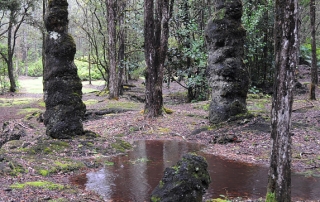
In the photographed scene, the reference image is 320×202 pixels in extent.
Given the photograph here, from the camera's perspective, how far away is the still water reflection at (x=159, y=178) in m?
5.75

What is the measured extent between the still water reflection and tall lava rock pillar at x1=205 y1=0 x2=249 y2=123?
4.01 meters

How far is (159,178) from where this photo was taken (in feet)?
22.3

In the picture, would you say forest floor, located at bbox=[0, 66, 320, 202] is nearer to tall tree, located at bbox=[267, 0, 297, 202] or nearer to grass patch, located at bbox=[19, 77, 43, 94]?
tall tree, located at bbox=[267, 0, 297, 202]

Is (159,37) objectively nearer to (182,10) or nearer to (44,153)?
(182,10)

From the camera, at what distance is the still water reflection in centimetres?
Answer: 575

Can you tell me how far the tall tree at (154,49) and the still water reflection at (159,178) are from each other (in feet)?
18.9

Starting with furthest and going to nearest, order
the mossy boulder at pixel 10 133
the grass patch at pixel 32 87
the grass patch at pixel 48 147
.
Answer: the grass patch at pixel 32 87, the mossy boulder at pixel 10 133, the grass patch at pixel 48 147

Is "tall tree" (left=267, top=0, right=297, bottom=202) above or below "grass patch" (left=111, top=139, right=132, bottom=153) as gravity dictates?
above

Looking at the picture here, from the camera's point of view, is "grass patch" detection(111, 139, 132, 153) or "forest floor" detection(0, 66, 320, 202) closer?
"forest floor" detection(0, 66, 320, 202)

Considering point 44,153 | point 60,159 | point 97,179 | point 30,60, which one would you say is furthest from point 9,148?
point 30,60

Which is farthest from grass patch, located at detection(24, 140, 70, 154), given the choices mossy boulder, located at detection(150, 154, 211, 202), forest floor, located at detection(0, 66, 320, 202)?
mossy boulder, located at detection(150, 154, 211, 202)

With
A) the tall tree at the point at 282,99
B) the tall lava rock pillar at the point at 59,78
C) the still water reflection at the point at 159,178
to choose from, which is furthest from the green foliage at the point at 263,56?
the tall tree at the point at 282,99

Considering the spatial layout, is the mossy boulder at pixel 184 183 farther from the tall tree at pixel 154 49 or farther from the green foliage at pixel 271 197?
the tall tree at pixel 154 49

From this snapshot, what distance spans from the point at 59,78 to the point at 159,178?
A: 16.3ft
